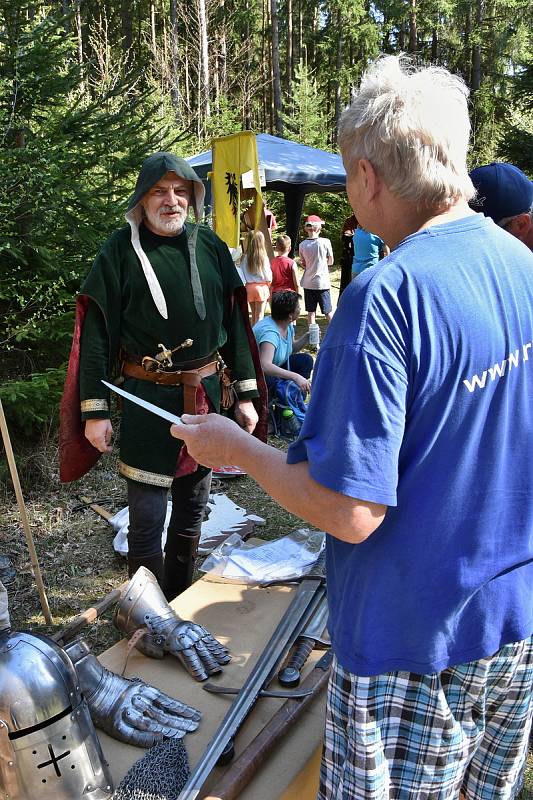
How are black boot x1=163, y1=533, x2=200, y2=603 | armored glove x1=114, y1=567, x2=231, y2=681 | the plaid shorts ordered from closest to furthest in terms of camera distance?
the plaid shorts, armored glove x1=114, y1=567, x2=231, y2=681, black boot x1=163, y1=533, x2=200, y2=603

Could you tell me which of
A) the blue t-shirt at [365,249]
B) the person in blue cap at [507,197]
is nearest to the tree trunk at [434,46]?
the blue t-shirt at [365,249]

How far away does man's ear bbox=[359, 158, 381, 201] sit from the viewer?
104 centimetres

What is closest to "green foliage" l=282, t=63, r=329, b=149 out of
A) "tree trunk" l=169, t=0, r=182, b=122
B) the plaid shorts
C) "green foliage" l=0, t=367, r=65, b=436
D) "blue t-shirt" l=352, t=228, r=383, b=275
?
"tree trunk" l=169, t=0, r=182, b=122

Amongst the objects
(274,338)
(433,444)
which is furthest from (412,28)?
(433,444)

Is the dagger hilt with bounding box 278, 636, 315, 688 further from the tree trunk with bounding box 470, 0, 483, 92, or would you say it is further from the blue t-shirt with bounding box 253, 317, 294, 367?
the tree trunk with bounding box 470, 0, 483, 92

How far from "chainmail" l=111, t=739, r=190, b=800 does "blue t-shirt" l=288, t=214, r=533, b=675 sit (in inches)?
33.0

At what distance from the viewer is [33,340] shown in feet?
14.4

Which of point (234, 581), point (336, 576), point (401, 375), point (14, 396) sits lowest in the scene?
point (234, 581)

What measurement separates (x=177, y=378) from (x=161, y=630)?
0.89 m

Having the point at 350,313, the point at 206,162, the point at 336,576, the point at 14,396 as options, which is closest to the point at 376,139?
the point at 350,313

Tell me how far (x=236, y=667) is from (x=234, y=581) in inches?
22.7

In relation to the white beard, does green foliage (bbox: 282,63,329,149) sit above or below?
above

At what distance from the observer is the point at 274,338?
5.30 meters

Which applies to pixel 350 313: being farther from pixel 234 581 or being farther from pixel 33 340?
pixel 33 340
